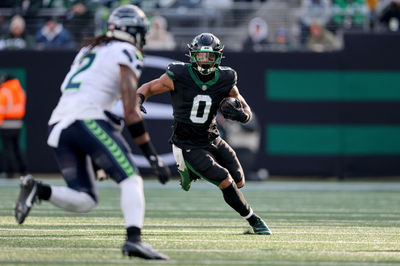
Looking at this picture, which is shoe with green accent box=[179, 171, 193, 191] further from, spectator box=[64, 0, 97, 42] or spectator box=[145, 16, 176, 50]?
spectator box=[64, 0, 97, 42]

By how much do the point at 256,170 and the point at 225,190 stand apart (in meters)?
7.70

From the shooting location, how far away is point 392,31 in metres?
14.7

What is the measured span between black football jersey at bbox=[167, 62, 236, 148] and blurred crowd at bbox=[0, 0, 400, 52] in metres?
7.69

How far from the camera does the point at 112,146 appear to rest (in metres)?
5.11

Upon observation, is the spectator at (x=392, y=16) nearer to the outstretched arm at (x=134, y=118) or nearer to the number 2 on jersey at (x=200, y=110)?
the number 2 on jersey at (x=200, y=110)

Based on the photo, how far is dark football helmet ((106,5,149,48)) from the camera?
5.34 metres

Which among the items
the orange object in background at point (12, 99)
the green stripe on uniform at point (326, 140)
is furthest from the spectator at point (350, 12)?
the orange object in background at point (12, 99)

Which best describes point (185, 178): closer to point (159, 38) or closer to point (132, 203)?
point (132, 203)

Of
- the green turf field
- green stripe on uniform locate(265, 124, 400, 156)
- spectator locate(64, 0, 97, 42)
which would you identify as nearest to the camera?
the green turf field

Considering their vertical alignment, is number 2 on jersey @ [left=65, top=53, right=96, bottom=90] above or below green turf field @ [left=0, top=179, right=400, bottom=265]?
above

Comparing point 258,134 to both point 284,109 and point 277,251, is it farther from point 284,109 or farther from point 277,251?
point 277,251

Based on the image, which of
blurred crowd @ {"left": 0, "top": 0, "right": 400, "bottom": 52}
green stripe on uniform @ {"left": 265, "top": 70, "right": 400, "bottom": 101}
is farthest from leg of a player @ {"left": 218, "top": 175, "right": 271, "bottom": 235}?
blurred crowd @ {"left": 0, "top": 0, "right": 400, "bottom": 52}

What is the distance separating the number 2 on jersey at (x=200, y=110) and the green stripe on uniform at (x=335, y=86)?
7.61 metres

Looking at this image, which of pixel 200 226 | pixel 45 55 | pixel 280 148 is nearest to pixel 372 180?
pixel 280 148
